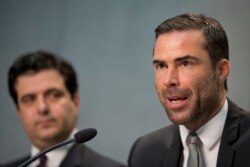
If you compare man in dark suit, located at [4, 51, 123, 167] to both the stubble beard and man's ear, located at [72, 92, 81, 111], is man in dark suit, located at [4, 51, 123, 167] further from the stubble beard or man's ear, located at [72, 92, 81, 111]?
the stubble beard

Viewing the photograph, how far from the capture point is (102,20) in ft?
7.13

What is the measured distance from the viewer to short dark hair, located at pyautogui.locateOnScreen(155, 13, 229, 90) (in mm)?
1584

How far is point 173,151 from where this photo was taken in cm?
167

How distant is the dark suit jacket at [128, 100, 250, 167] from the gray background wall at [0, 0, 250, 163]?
19 centimetres

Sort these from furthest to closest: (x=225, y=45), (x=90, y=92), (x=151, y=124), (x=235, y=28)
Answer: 1. (x=90, y=92)
2. (x=151, y=124)
3. (x=235, y=28)
4. (x=225, y=45)

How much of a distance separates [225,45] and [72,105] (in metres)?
0.72

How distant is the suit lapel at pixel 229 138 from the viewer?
5.06ft

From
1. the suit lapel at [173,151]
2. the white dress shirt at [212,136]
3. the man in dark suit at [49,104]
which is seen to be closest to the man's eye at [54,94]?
the man in dark suit at [49,104]

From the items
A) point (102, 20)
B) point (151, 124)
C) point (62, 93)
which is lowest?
point (151, 124)

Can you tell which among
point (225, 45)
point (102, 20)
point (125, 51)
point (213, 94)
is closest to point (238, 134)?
point (213, 94)

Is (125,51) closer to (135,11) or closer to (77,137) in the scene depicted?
(135,11)

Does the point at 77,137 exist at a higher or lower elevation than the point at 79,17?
lower

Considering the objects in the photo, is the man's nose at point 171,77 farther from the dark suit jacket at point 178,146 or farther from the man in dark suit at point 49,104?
the man in dark suit at point 49,104

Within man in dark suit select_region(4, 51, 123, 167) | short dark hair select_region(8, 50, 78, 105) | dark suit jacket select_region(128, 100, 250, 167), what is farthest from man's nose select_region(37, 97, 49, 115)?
dark suit jacket select_region(128, 100, 250, 167)
